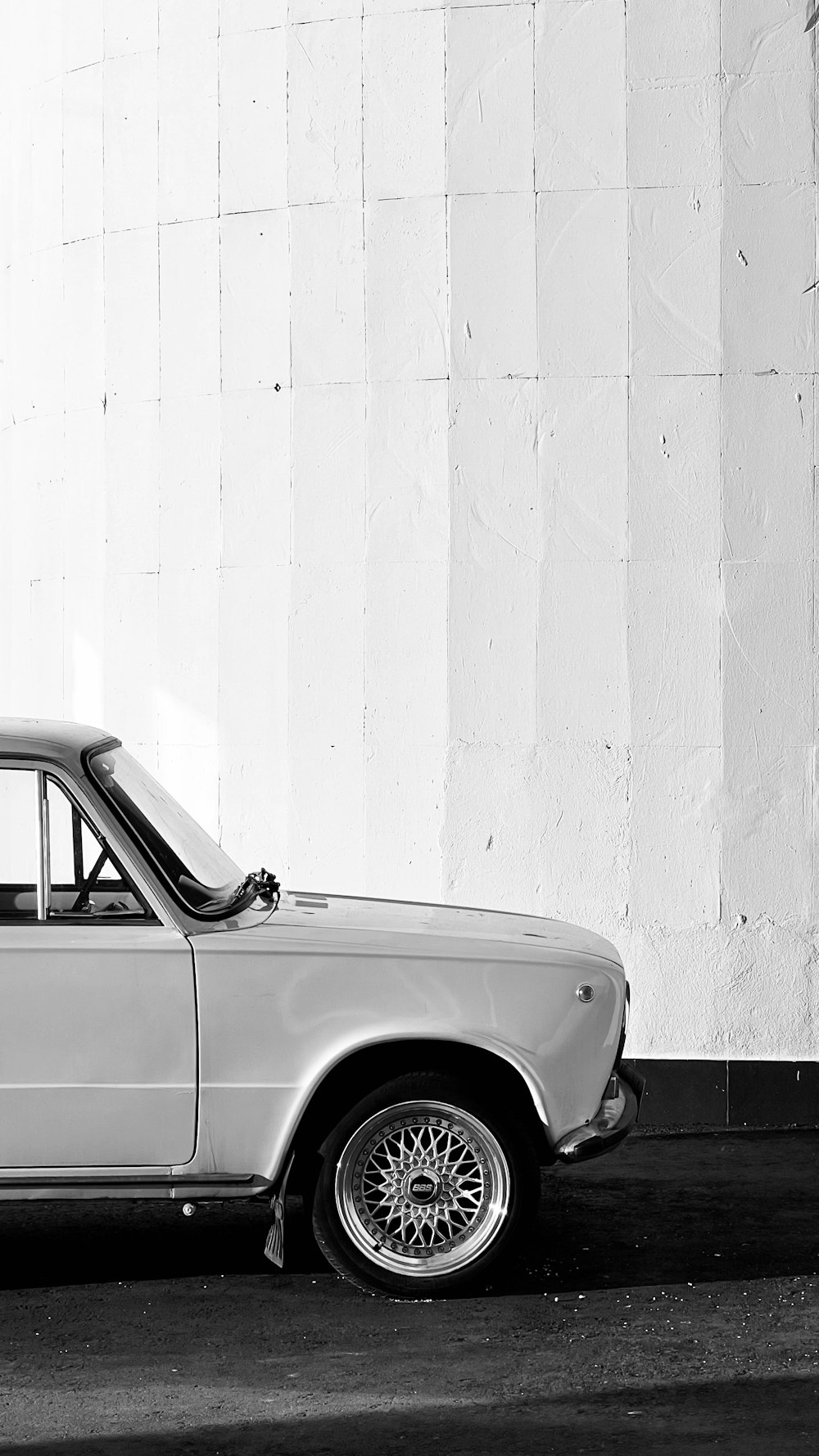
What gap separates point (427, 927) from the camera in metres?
5.67

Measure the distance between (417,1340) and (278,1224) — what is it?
621mm

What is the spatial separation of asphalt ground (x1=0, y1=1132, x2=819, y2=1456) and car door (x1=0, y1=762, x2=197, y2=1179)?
23.1 inches

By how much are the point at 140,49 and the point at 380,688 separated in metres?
3.57

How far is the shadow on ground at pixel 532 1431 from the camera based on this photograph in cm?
429

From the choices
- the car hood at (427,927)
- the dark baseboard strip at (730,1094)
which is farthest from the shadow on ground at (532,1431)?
the dark baseboard strip at (730,1094)

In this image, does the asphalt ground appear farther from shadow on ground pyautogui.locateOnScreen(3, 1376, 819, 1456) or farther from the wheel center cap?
the wheel center cap

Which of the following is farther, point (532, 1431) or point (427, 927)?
point (427, 927)

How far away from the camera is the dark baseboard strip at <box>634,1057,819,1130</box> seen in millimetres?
7969

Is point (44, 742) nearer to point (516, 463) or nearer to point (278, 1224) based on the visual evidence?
point (278, 1224)

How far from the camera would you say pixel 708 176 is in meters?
8.05

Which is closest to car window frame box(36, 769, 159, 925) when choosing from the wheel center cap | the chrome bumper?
the wheel center cap

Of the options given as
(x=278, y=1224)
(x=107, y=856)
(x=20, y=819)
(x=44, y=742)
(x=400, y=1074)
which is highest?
(x=44, y=742)

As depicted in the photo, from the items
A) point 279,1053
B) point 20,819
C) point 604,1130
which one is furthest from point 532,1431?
point 20,819

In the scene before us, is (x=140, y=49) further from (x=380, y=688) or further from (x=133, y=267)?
(x=380, y=688)
